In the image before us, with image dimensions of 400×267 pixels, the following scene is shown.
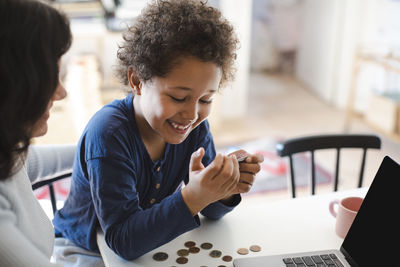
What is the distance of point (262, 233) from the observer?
101cm

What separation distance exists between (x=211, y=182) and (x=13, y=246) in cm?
37

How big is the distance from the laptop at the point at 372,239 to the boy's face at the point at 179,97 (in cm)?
32

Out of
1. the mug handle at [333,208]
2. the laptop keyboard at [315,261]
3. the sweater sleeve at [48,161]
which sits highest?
the sweater sleeve at [48,161]

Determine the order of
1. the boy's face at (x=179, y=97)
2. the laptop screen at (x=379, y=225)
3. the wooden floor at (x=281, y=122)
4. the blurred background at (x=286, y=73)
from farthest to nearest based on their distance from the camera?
the blurred background at (x=286, y=73)
the wooden floor at (x=281, y=122)
the boy's face at (x=179, y=97)
the laptop screen at (x=379, y=225)

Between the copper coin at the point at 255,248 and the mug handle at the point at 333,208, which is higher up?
the mug handle at the point at 333,208

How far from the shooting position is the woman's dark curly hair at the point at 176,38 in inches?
35.0

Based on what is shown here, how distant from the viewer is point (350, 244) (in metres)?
Result: 0.87

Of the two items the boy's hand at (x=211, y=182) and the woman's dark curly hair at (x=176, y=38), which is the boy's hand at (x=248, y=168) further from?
the woman's dark curly hair at (x=176, y=38)

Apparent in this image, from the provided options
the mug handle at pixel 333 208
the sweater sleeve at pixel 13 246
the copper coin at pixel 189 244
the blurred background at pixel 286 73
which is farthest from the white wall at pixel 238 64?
the sweater sleeve at pixel 13 246

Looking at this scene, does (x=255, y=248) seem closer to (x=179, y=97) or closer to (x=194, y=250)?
(x=194, y=250)

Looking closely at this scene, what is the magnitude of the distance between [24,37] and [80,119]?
213cm

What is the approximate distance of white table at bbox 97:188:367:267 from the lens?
3.01 feet

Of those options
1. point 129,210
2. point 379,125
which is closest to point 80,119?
point 129,210

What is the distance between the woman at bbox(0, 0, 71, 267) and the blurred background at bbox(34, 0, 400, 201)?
183 centimetres
